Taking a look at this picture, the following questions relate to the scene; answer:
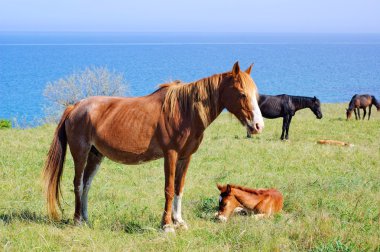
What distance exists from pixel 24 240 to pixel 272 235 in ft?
9.67

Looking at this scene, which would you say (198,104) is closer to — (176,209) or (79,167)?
(176,209)

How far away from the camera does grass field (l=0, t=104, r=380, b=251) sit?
552 cm

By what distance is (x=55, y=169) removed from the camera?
22.0 ft

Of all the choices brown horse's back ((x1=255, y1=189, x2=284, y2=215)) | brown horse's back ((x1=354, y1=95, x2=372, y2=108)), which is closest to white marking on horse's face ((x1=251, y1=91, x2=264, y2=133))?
brown horse's back ((x1=255, y1=189, x2=284, y2=215))

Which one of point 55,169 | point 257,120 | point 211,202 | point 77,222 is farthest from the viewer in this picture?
point 211,202

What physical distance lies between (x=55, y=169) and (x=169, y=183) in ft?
5.85

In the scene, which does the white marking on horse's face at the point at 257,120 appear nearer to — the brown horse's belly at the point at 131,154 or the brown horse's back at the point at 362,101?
the brown horse's belly at the point at 131,154

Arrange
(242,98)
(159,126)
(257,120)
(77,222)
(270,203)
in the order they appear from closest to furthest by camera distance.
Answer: (257,120) < (242,98) < (159,126) < (77,222) < (270,203)

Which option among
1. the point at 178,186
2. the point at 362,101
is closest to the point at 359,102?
the point at 362,101

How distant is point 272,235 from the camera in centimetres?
569

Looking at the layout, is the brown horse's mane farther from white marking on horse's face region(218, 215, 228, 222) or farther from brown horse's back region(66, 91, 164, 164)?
white marking on horse's face region(218, 215, 228, 222)

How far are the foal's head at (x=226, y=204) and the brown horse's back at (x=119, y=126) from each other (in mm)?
1393

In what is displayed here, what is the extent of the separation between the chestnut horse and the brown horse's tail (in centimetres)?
1

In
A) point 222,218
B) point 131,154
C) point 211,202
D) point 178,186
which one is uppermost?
point 131,154
